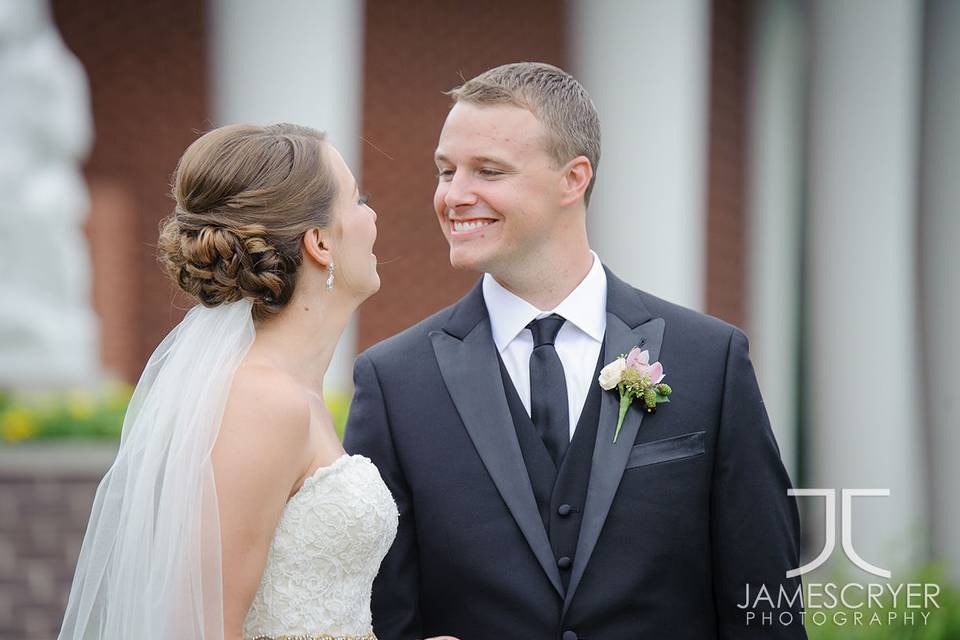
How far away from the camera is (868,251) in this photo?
8906 mm

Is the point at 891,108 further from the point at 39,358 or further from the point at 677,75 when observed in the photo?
the point at 39,358

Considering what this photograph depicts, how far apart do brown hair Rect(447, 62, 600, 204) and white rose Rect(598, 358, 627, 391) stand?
24.6 inches

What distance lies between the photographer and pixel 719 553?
3.20 m

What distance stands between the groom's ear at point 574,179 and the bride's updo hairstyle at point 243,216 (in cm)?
73

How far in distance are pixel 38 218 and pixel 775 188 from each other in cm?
624

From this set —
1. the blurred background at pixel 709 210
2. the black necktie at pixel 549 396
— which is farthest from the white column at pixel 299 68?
the black necktie at pixel 549 396

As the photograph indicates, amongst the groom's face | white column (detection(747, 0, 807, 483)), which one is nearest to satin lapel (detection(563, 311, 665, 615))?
the groom's face

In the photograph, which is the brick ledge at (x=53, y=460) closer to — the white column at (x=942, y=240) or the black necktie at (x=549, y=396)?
the black necktie at (x=549, y=396)

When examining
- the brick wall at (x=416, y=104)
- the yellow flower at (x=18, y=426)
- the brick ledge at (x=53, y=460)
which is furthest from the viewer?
the brick wall at (x=416, y=104)

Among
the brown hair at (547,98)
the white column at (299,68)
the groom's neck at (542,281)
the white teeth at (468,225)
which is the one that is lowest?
the groom's neck at (542,281)

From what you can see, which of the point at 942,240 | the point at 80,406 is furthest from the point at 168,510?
the point at 942,240

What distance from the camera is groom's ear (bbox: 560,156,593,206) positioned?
3385 millimetres

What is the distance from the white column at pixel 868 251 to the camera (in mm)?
8742

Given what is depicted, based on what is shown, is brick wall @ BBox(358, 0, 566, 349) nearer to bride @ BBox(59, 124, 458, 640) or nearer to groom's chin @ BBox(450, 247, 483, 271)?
groom's chin @ BBox(450, 247, 483, 271)
